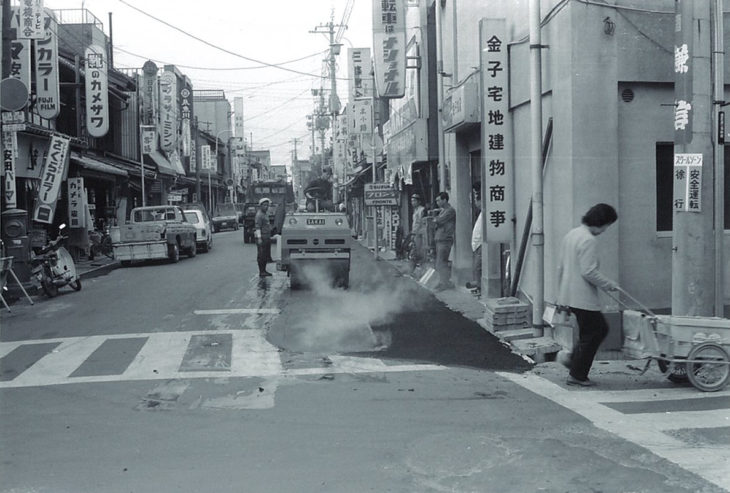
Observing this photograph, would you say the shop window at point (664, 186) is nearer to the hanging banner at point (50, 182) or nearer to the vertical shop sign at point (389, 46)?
the vertical shop sign at point (389, 46)

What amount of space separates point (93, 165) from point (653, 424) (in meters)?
26.1

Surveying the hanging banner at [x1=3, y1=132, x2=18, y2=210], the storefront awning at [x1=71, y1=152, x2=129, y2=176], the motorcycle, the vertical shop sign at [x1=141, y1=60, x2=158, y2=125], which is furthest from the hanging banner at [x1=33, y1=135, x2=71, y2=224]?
the vertical shop sign at [x1=141, y1=60, x2=158, y2=125]

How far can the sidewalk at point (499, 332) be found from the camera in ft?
32.8

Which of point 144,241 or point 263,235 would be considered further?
point 144,241

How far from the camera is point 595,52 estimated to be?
33.0 feet

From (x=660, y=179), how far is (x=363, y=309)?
18.8 ft

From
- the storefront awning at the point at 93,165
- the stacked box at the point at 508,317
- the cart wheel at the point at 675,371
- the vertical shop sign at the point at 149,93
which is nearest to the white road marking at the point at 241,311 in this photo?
the stacked box at the point at 508,317

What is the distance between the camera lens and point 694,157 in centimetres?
865

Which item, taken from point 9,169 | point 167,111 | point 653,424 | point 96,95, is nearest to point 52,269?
point 9,169

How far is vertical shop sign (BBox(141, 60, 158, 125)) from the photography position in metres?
43.7

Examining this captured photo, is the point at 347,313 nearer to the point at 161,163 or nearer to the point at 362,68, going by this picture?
the point at 362,68

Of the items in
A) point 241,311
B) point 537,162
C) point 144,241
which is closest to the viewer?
point 537,162

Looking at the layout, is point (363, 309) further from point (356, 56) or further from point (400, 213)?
point (356, 56)

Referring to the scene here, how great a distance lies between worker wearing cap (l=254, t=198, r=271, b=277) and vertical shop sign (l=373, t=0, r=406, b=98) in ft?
21.3
